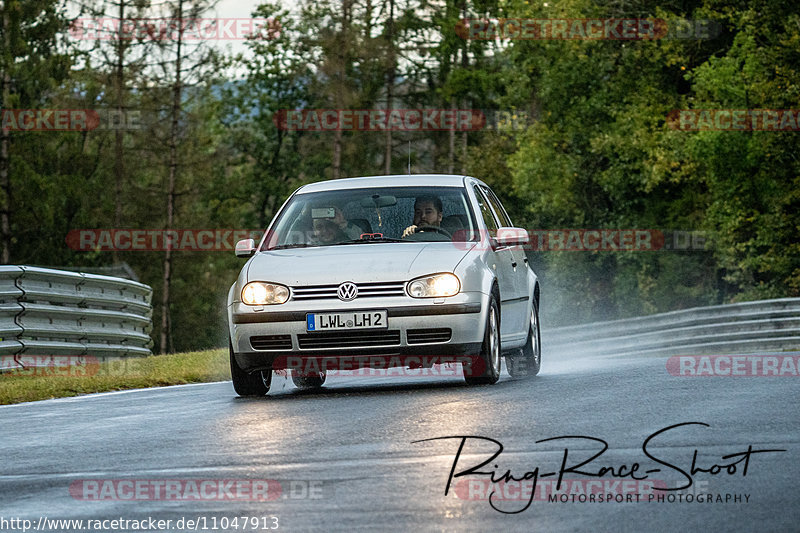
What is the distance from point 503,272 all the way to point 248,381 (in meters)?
2.29

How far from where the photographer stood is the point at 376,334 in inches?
407

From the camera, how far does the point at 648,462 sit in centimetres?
656

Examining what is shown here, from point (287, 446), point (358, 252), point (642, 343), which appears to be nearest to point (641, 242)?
point (642, 343)

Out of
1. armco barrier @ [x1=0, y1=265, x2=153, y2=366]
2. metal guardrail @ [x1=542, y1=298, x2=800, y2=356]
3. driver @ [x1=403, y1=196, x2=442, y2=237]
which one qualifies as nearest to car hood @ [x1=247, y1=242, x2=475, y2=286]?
driver @ [x1=403, y1=196, x2=442, y2=237]

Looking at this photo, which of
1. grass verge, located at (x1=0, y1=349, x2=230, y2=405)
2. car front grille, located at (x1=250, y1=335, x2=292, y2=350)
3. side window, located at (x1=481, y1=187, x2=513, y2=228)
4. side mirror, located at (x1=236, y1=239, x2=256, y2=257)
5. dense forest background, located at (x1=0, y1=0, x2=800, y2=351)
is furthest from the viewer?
dense forest background, located at (x1=0, y1=0, x2=800, y2=351)

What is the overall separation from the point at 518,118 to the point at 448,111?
30.6 ft

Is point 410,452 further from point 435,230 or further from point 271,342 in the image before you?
point 435,230

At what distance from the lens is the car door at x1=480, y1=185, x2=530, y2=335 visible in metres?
12.0

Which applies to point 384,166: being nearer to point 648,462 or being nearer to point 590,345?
point 590,345

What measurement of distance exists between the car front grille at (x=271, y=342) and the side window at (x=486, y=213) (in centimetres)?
234

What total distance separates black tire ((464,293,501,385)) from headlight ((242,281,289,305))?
155 cm

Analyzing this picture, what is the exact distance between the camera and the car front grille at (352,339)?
10.3m

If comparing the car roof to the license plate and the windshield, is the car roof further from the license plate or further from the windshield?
the license plate

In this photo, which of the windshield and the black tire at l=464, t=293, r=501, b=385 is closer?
the black tire at l=464, t=293, r=501, b=385
